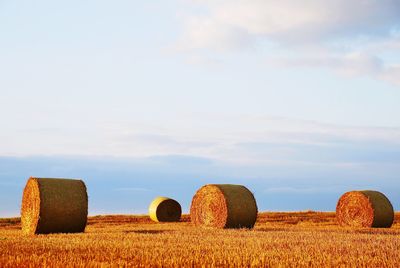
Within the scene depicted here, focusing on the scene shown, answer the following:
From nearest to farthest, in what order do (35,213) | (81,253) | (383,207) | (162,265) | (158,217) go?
(162,265) < (81,253) < (35,213) < (383,207) < (158,217)

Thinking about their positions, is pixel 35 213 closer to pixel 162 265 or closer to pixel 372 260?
A: pixel 162 265

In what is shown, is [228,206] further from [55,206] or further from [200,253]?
[200,253]

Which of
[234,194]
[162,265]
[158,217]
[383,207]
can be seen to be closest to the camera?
[162,265]

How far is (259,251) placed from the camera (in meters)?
10.8

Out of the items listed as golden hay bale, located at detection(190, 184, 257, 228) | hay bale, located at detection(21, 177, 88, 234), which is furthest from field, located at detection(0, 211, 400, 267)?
golden hay bale, located at detection(190, 184, 257, 228)

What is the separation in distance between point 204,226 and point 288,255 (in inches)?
456

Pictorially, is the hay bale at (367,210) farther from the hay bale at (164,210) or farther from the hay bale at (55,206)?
the hay bale at (55,206)

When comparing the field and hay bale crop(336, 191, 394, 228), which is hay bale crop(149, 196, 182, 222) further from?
the field

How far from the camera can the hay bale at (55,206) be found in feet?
56.1

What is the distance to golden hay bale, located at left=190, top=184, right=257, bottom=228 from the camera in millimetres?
20641

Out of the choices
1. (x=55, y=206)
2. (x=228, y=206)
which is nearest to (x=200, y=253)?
(x=55, y=206)

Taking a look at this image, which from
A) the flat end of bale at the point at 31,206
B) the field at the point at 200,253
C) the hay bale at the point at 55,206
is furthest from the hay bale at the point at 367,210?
the flat end of bale at the point at 31,206

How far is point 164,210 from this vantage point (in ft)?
98.1

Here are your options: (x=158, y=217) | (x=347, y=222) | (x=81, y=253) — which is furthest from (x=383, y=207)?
→ (x=81, y=253)
